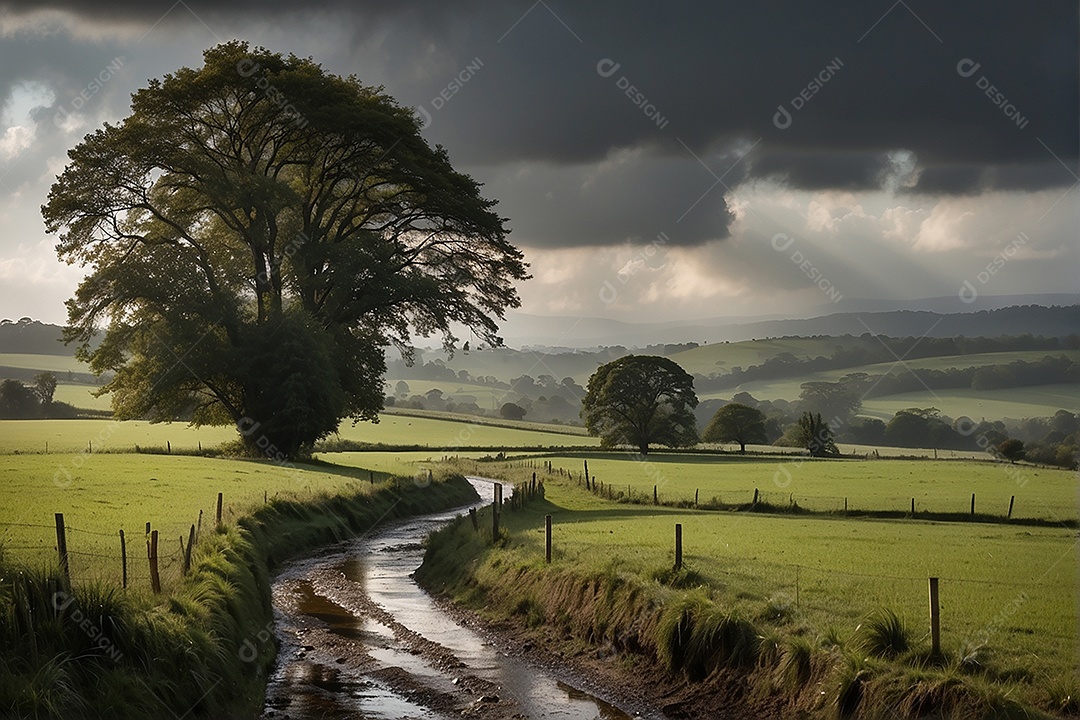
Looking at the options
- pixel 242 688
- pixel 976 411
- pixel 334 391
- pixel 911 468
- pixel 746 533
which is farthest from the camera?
pixel 976 411

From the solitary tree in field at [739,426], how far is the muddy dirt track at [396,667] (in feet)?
Answer: 272

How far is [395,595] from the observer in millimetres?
26266

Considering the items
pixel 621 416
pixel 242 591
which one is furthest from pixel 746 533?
pixel 621 416

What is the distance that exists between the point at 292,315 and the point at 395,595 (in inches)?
1127

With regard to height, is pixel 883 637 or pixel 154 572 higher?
pixel 154 572

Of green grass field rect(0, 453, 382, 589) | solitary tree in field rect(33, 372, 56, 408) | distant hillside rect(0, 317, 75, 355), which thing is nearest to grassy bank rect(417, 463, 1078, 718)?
green grass field rect(0, 453, 382, 589)

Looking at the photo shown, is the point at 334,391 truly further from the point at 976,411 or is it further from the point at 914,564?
the point at 976,411

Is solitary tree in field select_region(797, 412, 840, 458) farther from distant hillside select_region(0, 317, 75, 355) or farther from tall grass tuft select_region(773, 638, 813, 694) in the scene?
distant hillside select_region(0, 317, 75, 355)

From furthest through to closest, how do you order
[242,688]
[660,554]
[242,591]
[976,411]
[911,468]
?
[976,411], [911,468], [660,554], [242,591], [242,688]

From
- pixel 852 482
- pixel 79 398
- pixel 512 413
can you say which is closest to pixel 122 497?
pixel 852 482

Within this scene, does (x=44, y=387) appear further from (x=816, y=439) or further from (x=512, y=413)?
(x=816, y=439)

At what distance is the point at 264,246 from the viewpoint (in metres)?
53.3

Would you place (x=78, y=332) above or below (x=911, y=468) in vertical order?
above

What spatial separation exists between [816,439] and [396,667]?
9003cm
